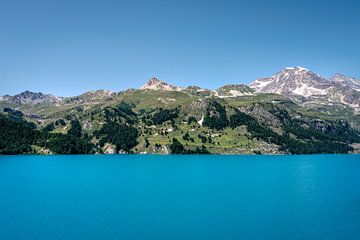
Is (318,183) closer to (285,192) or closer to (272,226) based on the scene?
(285,192)

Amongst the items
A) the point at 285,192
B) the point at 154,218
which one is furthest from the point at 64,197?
the point at 285,192

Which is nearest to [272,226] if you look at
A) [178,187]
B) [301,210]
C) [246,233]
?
[246,233]

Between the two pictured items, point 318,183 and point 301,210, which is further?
point 318,183

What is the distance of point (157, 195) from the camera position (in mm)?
101000

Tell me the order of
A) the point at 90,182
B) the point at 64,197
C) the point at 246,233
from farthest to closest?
the point at 90,182
the point at 64,197
the point at 246,233

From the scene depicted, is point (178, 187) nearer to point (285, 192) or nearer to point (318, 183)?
point (285, 192)

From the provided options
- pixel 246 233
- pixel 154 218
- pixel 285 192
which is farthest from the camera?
pixel 285 192

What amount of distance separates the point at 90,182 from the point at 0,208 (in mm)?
47385

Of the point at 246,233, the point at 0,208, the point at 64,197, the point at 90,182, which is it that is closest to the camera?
the point at 246,233

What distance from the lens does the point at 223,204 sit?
292 ft

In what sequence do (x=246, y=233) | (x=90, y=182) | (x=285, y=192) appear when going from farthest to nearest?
(x=90, y=182)
(x=285, y=192)
(x=246, y=233)

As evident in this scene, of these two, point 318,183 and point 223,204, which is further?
point 318,183

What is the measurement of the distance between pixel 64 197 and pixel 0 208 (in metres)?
17.7

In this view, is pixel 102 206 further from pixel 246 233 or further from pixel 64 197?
pixel 246 233
